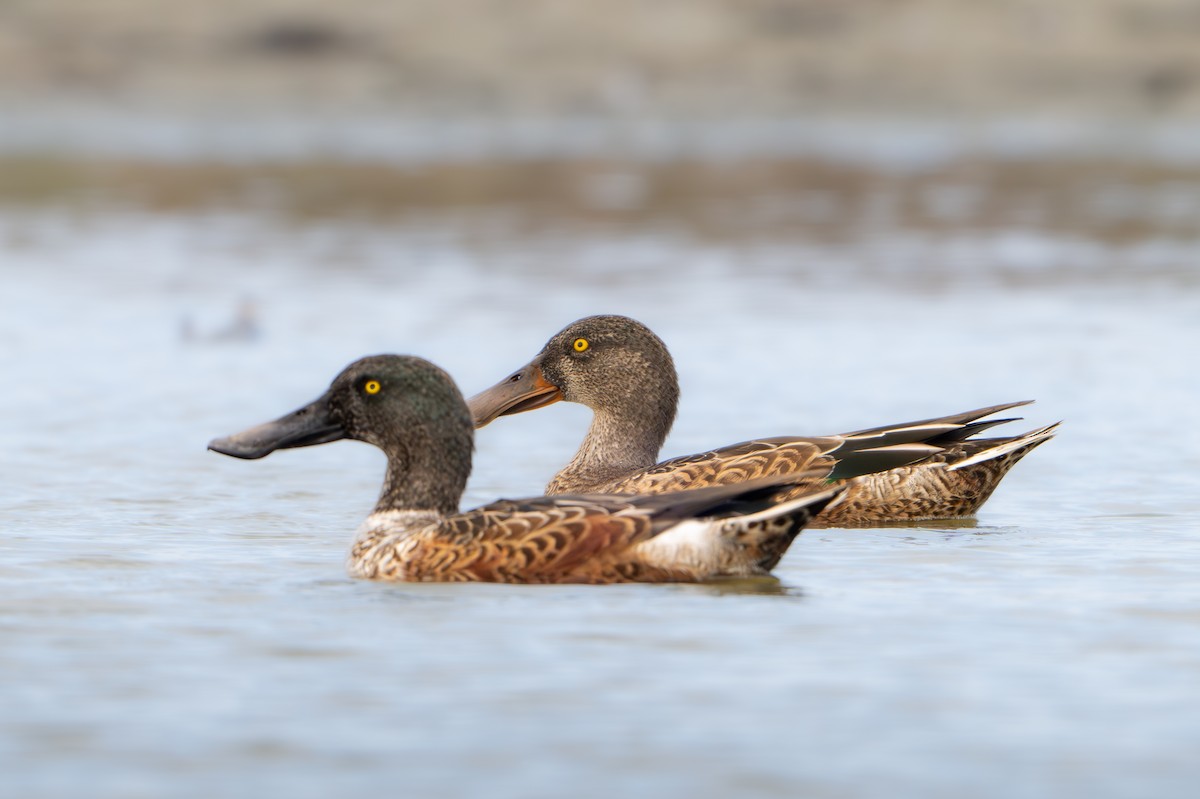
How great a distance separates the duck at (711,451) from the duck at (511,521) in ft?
2.58

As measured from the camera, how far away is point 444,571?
24.6ft

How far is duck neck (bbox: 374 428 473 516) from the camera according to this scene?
313 inches

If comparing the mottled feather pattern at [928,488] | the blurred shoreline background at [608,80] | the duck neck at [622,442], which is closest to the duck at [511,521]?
the mottled feather pattern at [928,488]

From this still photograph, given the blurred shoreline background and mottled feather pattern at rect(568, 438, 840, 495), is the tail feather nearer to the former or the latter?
mottled feather pattern at rect(568, 438, 840, 495)

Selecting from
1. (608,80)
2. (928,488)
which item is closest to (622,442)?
(928,488)

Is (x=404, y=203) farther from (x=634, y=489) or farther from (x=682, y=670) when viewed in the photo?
→ (x=682, y=670)

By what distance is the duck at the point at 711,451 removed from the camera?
892cm

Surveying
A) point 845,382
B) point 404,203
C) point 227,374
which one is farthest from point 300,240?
point 845,382

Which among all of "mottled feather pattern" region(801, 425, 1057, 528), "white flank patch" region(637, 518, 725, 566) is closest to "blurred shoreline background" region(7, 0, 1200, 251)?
"mottled feather pattern" region(801, 425, 1057, 528)

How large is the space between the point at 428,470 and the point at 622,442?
1.96 metres

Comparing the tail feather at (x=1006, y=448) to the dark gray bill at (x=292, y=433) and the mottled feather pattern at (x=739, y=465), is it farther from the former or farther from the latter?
the dark gray bill at (x=292, y=433)

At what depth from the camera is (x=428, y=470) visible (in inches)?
314

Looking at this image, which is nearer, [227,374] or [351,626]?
[351,626]

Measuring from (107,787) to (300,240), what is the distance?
17.9 metres
